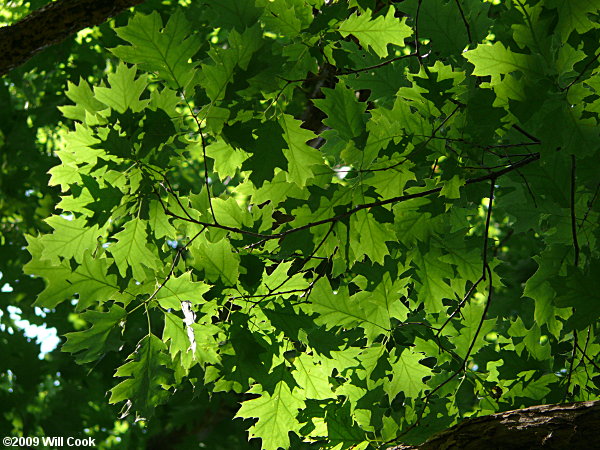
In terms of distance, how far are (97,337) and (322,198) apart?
89cm

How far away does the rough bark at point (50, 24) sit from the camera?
2.63m

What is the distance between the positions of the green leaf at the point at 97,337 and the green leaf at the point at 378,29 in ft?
4.12

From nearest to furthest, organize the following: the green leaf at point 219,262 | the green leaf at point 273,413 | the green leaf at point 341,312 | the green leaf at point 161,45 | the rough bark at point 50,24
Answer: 1. the green leaf at point 161,45
2. the green leaf at point 219,262
3. the green leaf at point 341,312
4. the green leaf at point 273,413
5. the rough bark at point 50,24

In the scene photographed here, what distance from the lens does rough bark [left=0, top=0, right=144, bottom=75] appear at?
8.64ft

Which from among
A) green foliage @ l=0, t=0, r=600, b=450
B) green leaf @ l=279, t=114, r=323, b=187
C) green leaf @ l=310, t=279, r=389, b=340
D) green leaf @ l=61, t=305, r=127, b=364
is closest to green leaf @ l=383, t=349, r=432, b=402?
green foliage @ l=0, t=0, r=600, b=450

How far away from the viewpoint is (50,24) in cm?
268

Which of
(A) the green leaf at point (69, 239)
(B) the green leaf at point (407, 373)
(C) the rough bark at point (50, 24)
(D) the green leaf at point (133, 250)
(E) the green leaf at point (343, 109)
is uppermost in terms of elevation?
(C) the rough bark at point (50, 24)

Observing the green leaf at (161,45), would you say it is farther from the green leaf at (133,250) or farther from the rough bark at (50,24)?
the rough bark at (50,24)

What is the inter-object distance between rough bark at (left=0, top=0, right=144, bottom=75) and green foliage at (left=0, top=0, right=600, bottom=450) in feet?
2.40

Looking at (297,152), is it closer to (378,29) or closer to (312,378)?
(378,29)

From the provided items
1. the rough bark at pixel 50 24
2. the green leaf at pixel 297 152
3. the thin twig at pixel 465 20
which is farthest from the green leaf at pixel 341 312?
the rough bark at pixel 50 24

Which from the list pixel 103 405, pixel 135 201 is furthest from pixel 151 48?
pixel 103 405

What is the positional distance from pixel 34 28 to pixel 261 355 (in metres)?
1.84

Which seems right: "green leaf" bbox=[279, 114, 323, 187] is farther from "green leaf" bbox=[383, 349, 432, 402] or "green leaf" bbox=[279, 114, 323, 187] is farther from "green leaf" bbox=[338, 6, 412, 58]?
"green leaf" bbox=[383, 349, 432, 402]
